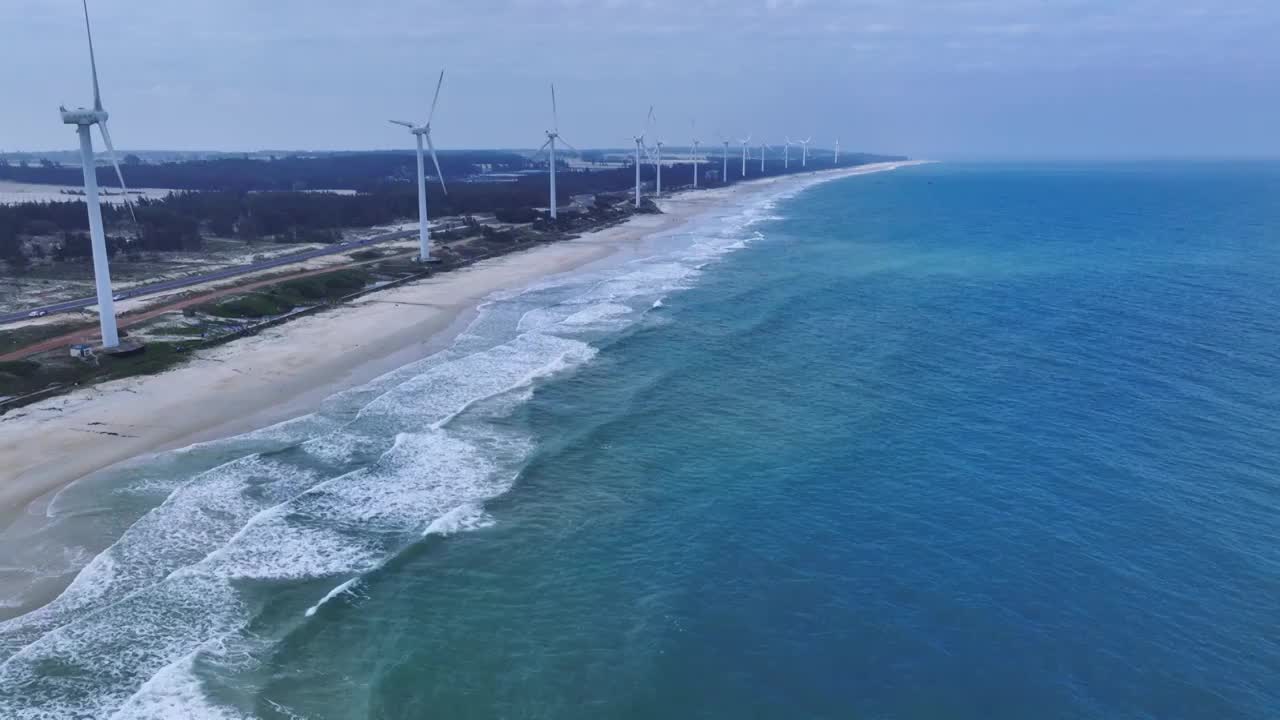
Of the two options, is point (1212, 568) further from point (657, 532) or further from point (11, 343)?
point (11, 343)

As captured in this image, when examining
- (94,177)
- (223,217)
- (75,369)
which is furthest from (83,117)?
(223,217)

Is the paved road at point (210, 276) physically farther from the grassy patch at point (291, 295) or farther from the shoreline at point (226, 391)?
the shoreline at point (226, 391)

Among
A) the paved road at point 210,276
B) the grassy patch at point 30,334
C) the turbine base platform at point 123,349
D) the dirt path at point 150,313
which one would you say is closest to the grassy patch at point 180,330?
the dirt path at point 150,313

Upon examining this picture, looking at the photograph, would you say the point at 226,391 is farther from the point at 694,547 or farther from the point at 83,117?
the point at 694,547

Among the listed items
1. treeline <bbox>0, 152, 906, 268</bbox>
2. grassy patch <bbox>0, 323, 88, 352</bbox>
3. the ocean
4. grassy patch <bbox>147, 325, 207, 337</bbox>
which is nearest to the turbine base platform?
grassy patch <bbox>147, 325, 207, 337</bbox>

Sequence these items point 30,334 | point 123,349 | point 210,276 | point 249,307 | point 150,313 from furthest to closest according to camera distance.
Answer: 1. point 210,276
2. point 249,307
3. point 150,313
4. point 30,334
5. point 123,349

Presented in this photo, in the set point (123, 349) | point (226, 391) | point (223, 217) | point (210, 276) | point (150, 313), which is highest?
point (223, 217)
